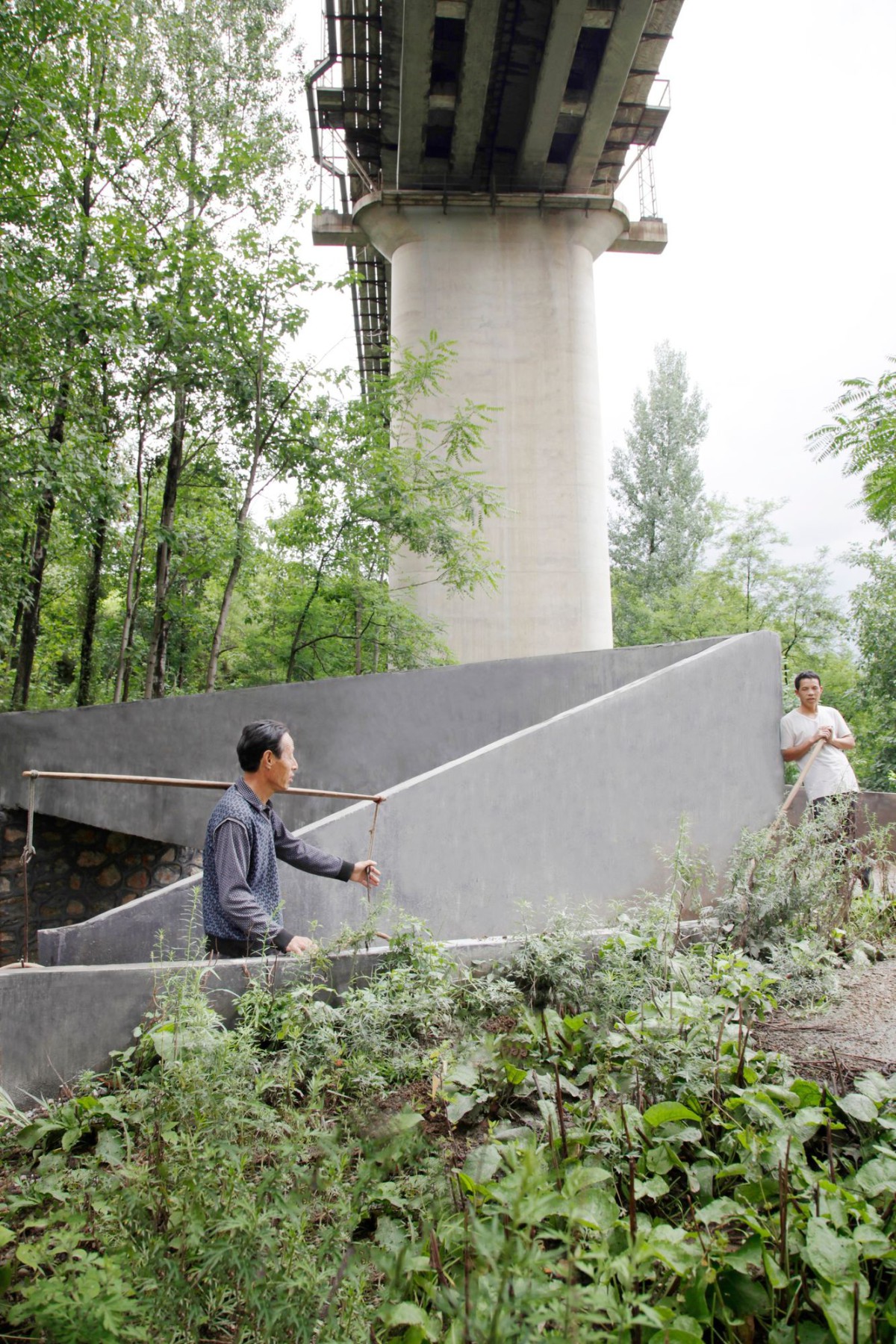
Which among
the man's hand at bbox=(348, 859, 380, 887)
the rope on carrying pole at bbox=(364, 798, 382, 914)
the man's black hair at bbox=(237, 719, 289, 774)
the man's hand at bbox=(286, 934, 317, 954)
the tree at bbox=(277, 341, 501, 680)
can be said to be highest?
the tree at bbox=(277, 341, 501, 680)

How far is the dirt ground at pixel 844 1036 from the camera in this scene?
2.48 metres

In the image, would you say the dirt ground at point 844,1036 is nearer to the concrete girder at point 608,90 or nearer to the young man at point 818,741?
the young man at point 818,741

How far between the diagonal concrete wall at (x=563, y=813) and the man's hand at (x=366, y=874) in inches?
8.6

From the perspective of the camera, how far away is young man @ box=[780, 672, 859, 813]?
17.1ft

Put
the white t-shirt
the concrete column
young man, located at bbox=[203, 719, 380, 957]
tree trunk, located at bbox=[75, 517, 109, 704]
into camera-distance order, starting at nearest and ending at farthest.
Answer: young man, located at bbox=[203, 719, 380, 957]
the white t-shirt
tree trunk, located at bbox=[75, 517, 109, 704]
the concrete column

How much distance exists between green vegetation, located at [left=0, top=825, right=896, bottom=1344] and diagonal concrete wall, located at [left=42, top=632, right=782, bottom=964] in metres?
0.79

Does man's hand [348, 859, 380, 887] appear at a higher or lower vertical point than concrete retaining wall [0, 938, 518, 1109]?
higher

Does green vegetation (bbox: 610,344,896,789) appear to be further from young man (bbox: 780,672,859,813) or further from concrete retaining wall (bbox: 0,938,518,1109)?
concrete retaining wall (bbox: 0,938,518,1109)

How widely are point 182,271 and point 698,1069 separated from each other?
8126mm

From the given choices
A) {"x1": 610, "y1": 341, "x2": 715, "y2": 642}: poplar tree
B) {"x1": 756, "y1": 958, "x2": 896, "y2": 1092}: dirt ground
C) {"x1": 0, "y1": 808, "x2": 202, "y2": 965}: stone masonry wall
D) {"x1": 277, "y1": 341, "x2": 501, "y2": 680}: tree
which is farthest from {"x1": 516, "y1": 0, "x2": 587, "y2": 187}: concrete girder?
{"x1": 610, "y1": 341, "x2": 715, "y2": 642}: poplar tree

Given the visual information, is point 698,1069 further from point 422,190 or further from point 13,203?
point 422,190

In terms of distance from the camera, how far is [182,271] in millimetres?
8055

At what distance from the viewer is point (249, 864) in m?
3.13

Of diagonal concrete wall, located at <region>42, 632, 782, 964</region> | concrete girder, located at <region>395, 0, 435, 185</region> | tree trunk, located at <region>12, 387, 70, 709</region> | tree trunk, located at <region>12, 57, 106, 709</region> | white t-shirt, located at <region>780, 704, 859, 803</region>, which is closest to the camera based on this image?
diagonal concrete wall, located at <region>42, 632, 782, 964</region>
